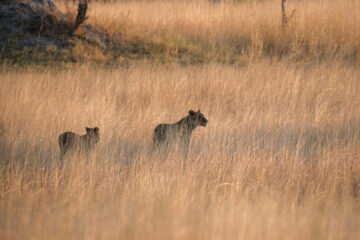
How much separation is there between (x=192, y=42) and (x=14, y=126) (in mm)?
7644

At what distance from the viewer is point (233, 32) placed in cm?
1302

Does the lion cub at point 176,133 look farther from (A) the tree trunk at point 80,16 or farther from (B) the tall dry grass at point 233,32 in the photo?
(A) the tree trunk at point 80,16

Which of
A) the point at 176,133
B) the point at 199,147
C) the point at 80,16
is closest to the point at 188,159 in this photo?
the point at 176,133

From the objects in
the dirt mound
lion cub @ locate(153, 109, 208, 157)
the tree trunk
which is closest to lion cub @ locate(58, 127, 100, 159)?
lion cub @ locate(153, 109, 208, 157)

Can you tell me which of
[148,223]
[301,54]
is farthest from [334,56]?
[148,223]

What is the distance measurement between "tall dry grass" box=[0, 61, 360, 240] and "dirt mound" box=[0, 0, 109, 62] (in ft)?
7.67

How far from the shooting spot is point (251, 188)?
4.30 meters

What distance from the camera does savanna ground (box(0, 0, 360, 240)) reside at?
130 inches

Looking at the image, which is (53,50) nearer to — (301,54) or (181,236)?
(301,54)

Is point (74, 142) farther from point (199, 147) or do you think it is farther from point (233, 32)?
point (233, 32)

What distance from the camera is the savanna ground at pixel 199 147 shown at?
10.8ft

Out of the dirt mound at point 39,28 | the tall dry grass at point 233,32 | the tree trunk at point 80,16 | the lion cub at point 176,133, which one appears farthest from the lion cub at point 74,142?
the tree trunk at point 80,16

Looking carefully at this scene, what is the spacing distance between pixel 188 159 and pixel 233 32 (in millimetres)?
8853

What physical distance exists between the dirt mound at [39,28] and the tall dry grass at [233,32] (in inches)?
24.0
